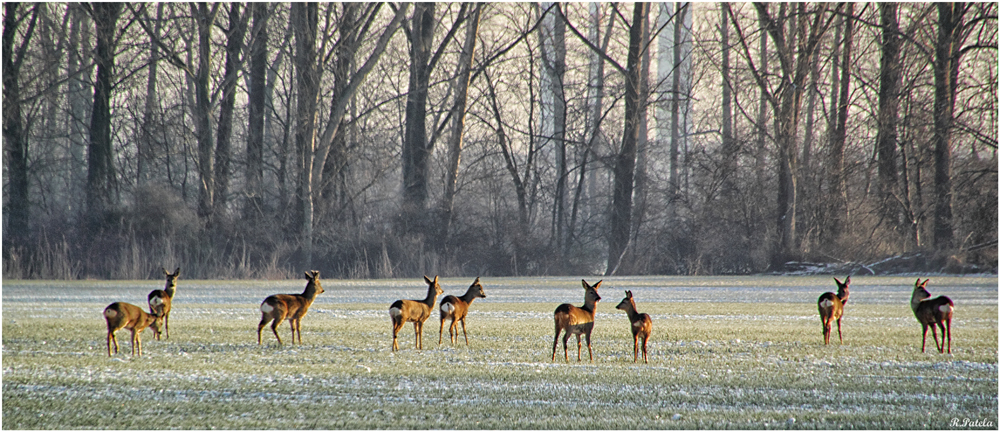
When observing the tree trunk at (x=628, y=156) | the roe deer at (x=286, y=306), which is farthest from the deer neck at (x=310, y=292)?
the tree trunk at (x=628, y=156)

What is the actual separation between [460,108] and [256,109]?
21.2 feet

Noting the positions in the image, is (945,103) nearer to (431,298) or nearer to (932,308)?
(932,308)

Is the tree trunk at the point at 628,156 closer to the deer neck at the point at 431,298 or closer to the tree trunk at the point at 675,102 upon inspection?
the tree trunk at the point at 675,102

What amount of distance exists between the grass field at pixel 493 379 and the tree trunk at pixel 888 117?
1645cm

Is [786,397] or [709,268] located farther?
[709,268]

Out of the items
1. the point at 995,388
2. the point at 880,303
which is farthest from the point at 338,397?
the point at 880,303

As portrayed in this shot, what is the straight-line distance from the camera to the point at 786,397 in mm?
3162

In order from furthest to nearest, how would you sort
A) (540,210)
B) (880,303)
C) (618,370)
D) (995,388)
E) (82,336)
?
(540,210) → (880,303) → (82,336) → (618,370) → (995,388)

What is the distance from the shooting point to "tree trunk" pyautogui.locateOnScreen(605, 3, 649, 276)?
23.5 metres

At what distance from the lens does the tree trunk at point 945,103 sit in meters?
18.9

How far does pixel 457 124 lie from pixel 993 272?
1520 centimetres

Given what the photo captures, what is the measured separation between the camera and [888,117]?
68.3 feet

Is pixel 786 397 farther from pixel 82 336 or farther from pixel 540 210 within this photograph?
pixel 540 210

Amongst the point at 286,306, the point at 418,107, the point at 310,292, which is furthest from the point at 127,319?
the point at 418,107
